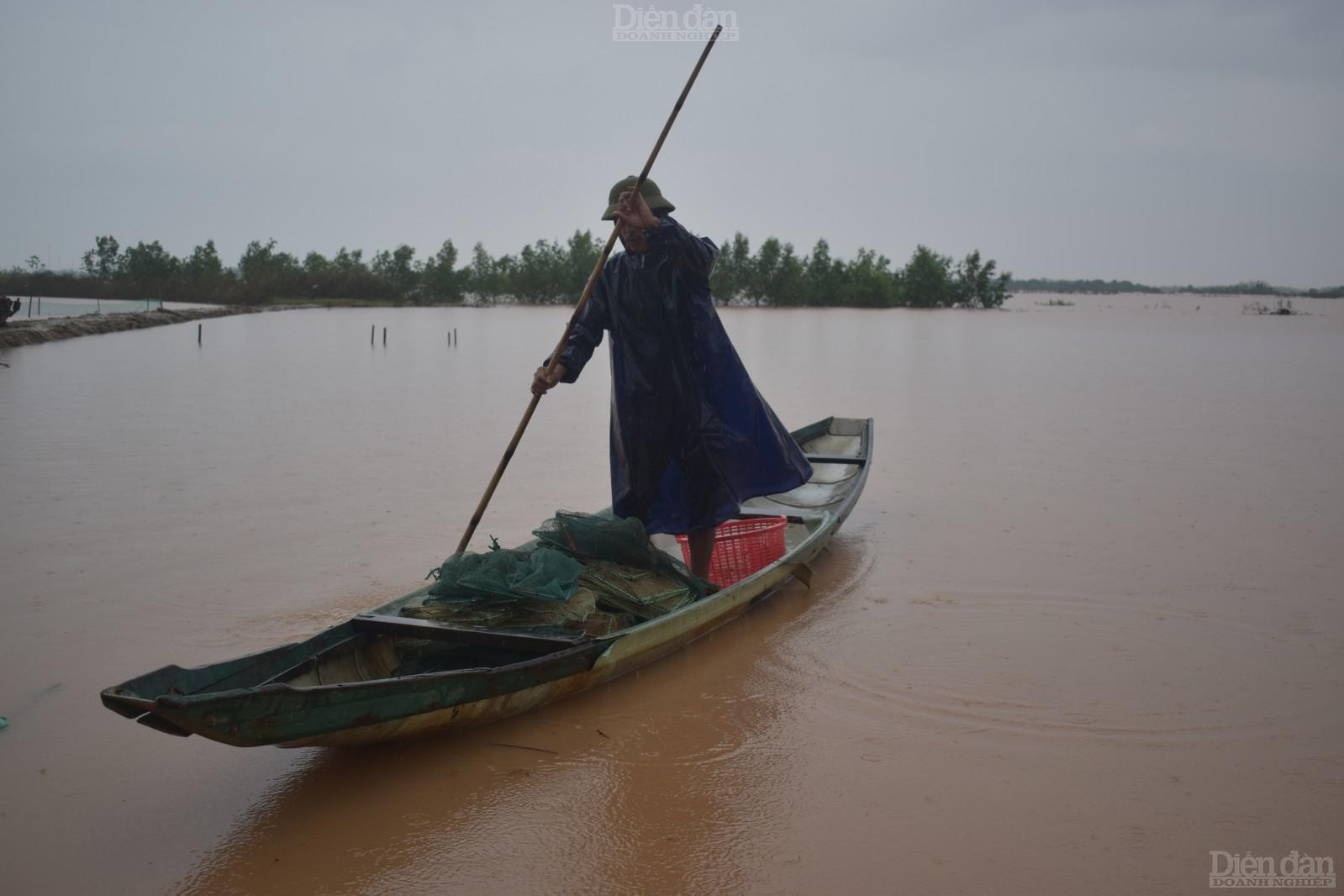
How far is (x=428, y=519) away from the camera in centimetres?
576

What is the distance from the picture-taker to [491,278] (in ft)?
186

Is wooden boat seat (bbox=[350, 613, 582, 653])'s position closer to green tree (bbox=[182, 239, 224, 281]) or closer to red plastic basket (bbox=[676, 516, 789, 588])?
red plastic basket (bbox=[676, 516, 789, 588])

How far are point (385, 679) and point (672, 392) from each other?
1.75m

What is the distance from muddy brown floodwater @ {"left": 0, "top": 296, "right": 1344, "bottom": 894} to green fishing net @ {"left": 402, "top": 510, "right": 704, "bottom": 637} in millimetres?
279

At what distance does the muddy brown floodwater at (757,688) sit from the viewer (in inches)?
98.1

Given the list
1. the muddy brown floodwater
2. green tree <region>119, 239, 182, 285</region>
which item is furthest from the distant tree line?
the muddy brown floodwater

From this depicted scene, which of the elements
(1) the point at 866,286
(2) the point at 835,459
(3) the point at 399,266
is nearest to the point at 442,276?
(3) the point at 399,266

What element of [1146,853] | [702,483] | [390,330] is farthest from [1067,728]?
[390,330]

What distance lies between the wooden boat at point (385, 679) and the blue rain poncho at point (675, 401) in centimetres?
42

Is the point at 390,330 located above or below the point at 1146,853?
above

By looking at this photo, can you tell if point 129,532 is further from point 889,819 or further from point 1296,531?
point 1296,531

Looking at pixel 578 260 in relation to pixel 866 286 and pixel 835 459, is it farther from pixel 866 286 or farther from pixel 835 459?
pixel 835 459

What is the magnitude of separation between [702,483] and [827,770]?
132 centimetres

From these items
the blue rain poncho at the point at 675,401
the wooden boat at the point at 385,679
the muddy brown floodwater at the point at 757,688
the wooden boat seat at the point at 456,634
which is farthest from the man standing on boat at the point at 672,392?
the wooden boat seat at the point at 456,634
